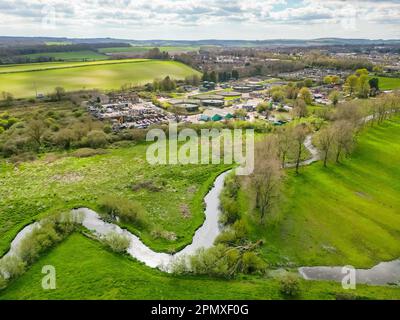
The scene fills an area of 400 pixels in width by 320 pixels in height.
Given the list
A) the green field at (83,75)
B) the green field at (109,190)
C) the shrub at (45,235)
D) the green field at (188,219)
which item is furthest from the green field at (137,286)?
the green field at (83,75)

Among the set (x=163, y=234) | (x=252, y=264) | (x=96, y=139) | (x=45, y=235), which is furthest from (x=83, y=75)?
(x=252, y=264)

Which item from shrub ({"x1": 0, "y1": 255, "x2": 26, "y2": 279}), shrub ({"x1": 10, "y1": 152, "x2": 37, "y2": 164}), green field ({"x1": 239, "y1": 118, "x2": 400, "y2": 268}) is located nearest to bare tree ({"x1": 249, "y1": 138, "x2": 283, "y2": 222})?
green field ({"x1": 239, "y1": 118, "x2": 400, "y2": 268})

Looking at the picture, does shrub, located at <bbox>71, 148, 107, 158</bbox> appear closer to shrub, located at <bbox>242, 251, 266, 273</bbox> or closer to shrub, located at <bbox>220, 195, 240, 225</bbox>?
shrub, located at <bbox>220, 195, 240, 225</bbox>

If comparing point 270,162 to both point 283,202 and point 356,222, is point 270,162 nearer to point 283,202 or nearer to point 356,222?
point 283,202

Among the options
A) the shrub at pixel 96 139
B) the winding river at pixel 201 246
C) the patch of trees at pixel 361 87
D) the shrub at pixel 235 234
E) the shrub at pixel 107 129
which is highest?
the patch of trees at pixel 361 87

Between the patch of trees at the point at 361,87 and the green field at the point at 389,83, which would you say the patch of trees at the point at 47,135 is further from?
the green field at the point at 389,83

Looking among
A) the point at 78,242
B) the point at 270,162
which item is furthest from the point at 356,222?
the point at 78,242
